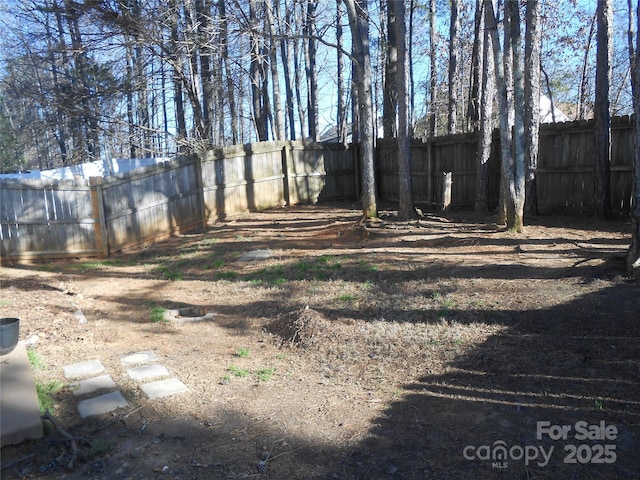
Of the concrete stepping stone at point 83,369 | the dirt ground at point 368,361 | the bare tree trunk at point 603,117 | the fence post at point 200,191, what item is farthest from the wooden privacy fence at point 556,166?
the concrete stepping stone at point 83,369

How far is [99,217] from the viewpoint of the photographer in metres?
10.3

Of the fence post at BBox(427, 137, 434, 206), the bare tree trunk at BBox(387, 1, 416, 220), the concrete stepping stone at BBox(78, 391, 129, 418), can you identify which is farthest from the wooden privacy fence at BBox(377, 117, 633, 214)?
the concrete stepping stone at BBox(78, 391, 129, 418)

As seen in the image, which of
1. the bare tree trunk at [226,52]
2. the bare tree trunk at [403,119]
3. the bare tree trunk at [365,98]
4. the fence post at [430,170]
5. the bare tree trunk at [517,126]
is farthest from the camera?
the fence post at [430,170]

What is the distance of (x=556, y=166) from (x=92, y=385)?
9.96m

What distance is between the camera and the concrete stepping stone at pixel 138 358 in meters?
4.76

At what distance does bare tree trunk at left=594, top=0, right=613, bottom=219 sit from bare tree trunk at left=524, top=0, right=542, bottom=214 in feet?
3.56

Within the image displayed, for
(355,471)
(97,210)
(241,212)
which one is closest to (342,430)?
(355,471)

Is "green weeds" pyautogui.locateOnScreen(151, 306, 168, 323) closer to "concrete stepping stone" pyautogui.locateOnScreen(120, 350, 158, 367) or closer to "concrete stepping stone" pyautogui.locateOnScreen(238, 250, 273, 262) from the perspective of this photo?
"concrete stepping stone" pyautogui.locateOnScreen(120, 350, 158, 367)

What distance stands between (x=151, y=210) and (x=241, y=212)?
3.41 meters

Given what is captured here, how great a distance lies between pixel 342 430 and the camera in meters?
3.48

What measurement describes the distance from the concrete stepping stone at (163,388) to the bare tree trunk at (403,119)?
7.83 meters

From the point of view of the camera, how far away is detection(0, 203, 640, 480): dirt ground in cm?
306

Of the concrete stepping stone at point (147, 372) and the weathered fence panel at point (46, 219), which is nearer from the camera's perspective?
the concrete stepping stone at point (147, 372)

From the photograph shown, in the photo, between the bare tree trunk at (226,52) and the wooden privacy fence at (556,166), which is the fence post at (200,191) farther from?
the wooden privacy fence at (556,166)
